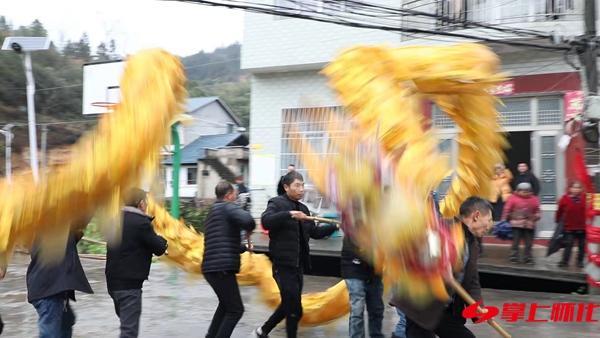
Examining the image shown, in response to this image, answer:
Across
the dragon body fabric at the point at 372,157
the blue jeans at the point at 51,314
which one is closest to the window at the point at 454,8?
the dragon body fabric at the point at 372,157

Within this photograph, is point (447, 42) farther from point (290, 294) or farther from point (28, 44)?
point (290, 294)

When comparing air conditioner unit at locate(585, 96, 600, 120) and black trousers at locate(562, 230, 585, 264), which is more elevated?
air conditioner unit at locate(585, 96, 600, 120)

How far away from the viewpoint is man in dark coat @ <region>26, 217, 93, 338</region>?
191 inches

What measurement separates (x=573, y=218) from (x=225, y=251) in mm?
6163

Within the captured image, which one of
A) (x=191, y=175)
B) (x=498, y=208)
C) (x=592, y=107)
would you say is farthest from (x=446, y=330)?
(x=191, y=175)

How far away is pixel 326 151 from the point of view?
434 centimetres

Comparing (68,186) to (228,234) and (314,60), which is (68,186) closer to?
(228,234)

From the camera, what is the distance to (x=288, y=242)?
5887mm

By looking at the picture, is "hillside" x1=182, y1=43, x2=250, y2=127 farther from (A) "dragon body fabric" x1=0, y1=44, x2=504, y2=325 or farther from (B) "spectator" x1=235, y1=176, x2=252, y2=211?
(A) "dragon body fabric" x1=0, y1=44, x2=504, y2=325

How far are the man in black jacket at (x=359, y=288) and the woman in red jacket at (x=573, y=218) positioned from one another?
4.96m

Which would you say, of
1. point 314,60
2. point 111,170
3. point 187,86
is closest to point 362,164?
point 187,86

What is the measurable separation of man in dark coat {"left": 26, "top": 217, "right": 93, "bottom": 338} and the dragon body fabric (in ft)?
5.53

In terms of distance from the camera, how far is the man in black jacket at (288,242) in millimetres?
5844

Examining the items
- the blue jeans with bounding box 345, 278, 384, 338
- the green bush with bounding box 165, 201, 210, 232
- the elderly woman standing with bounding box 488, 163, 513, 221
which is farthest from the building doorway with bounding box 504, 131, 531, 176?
the blue jeans with bounding box 345, 278, 384, 338
